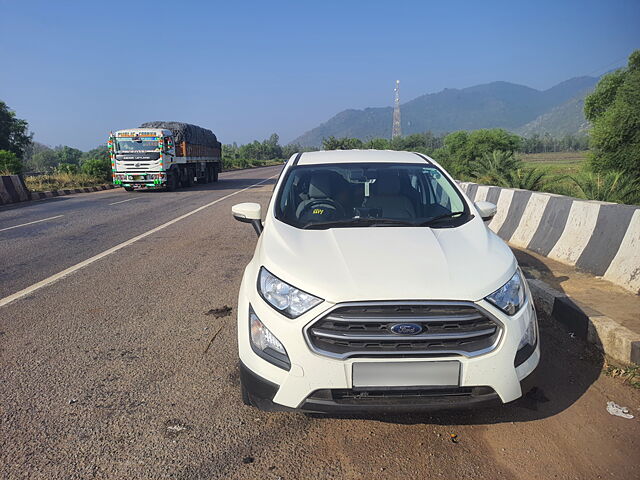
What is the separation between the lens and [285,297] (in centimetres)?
239

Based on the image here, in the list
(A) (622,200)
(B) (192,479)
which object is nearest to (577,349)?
(B) (192,479)

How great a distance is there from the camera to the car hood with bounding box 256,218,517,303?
7.49 ft

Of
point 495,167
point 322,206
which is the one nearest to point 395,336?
point 322,206

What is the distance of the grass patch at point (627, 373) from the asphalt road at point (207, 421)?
6 cm

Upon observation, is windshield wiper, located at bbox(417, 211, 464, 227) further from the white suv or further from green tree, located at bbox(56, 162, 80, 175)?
green tree, located at bbox(56, 162, 80, 175)

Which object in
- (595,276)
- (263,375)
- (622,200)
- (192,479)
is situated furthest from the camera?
(622,200)

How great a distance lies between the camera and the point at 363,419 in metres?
2.60

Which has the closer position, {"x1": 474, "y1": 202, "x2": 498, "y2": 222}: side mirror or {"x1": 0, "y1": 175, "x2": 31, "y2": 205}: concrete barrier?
{"x1": 474, "y1": 202, "x2": 498, "y2": 222}: side mirror

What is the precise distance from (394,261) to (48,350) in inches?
107

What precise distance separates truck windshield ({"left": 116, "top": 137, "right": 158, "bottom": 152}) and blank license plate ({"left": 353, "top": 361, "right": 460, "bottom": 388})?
63.9 ft

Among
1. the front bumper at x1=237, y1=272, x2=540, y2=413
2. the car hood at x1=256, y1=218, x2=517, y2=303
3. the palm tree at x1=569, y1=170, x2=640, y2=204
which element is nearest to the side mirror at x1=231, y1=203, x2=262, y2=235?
the car hood at x1=256, y1=218, x2=517, y2=303

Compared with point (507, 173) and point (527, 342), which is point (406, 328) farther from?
point (507, 173)

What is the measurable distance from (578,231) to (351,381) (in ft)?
13.8

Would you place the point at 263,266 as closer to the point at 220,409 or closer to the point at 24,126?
the point at 220,409
